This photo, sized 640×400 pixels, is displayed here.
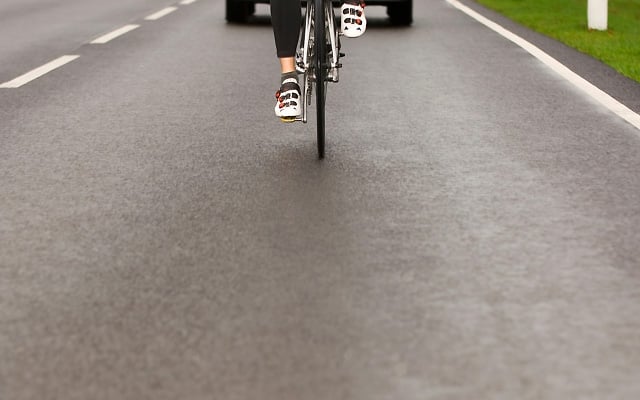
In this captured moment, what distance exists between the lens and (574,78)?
417 inches

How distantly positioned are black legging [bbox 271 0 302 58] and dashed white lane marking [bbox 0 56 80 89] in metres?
3.85

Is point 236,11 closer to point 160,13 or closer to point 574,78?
point 160,13

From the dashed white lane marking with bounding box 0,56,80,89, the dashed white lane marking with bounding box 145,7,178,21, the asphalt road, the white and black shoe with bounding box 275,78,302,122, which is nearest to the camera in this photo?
the asphalt road

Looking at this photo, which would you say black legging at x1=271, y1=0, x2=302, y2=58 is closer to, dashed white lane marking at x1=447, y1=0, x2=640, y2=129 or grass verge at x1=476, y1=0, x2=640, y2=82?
dashed white lane marking at x1=447, y1=0, x2=640, y2=129

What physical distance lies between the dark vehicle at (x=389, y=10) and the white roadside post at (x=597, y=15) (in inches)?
92.6

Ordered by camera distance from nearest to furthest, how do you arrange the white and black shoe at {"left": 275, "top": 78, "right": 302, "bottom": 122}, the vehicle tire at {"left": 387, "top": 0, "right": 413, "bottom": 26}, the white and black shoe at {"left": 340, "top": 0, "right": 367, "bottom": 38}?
the white and black shoe at {"left": 275, "top": 78, "right": 302, "bottom": 122}, the white and black shoe at {"left": 340, "top": 0, "right": 367, "bottom": 38}, the vehicle tire at {"left": 387, "top": 0, "right": 413, "bottom": 26}

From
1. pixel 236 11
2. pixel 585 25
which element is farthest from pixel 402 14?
pixel 585 25

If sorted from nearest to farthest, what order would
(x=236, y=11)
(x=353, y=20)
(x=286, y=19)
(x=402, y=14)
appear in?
(x=286, y=19)
(x=353, y=20)
(x=402, y=14)
(x=236, y=11)

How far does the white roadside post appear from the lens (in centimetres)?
1517

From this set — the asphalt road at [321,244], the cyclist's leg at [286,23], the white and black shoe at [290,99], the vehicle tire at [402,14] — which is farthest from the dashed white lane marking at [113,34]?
the cyclist's leg at [286,23]

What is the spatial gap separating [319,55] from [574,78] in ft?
13.5

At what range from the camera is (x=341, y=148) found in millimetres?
7613

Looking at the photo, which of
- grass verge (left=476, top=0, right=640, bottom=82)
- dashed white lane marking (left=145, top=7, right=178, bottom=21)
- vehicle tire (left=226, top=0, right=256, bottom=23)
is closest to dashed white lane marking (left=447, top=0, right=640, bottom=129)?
grass verge (left=476, top=0, right=640, bottom=82)

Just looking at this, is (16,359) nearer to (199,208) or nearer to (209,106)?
(199,208)
